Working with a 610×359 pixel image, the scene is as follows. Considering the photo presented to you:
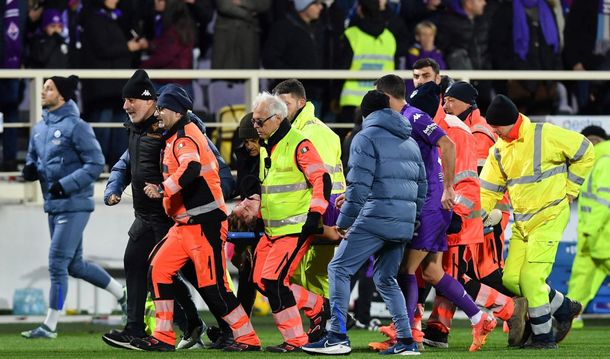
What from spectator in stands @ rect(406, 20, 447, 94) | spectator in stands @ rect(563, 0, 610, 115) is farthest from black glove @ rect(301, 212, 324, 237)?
spectator in stands @ rect(563, 0, 610, 115)

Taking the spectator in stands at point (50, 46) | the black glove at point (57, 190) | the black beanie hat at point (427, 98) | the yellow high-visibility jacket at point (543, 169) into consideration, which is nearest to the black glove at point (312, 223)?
the black beanie hat at point (427, 98)

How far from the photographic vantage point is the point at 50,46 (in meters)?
19.4

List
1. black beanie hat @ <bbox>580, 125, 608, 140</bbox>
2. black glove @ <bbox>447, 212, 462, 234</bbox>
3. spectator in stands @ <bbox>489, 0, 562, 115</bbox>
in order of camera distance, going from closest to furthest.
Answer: black glove @ <bbox>447, 212, 462, 234</bbox>, black beanie hat @ <bbox>580, 125, 608, 140</bbox>, spectator in stands @ <bbox>489, 0, 562, 115</bbox>

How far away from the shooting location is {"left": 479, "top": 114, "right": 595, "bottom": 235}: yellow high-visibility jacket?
14422 millimetres

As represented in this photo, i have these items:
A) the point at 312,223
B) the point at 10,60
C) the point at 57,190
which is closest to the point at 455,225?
the point at 312,223

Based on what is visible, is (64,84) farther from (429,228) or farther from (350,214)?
(350,214)

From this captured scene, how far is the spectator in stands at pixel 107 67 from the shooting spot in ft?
63.3

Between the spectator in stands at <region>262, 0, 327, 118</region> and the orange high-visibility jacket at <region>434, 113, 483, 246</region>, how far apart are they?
558 centimetres

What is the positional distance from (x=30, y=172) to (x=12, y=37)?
2.95 metres

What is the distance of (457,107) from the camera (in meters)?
14.9

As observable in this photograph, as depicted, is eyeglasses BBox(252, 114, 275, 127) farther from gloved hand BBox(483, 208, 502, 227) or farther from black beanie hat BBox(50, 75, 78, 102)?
black beanie hat BBox(50, 75, 78, 102)

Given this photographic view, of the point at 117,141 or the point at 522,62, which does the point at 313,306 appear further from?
the point at 522,62

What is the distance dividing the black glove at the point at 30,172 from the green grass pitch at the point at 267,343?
1510 mm

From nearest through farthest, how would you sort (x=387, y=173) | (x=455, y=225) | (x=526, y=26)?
(x=387, y=173)
(x=455, y=225)
(x=526, y=26)
